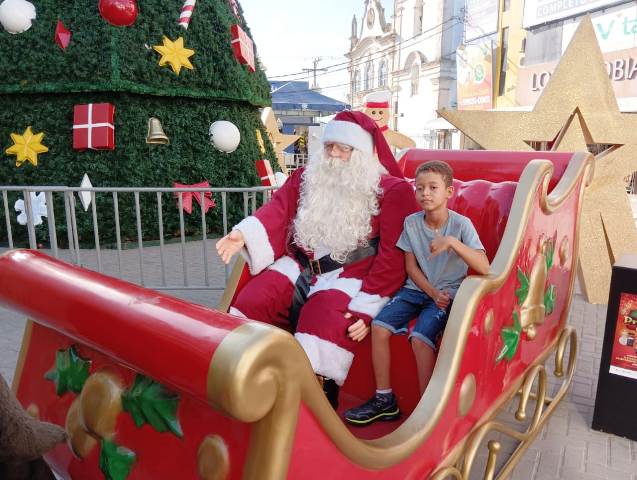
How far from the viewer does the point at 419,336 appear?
194 centimetres

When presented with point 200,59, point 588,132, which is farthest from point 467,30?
point 588,132

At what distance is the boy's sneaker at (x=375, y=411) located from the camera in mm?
1921

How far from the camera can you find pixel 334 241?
2219 mm

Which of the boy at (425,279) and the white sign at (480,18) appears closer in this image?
the boy at (425,279)

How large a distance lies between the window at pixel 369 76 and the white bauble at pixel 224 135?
34169 millimetres

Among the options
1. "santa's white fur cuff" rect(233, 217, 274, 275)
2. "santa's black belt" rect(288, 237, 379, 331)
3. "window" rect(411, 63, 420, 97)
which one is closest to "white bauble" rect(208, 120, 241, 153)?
"santa's white fur cuff" rect(233, 217, 274, 275)

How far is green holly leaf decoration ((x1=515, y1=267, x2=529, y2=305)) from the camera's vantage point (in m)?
2.07

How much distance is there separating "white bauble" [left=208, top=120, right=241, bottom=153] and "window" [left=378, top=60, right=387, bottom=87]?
31407 millimetres

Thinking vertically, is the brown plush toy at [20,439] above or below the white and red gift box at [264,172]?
below

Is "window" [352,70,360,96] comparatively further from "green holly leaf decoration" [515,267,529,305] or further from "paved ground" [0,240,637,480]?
"green holly leaf decoration" [515,267,529,305]

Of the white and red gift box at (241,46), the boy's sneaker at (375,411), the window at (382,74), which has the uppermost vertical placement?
the window at (382,74)

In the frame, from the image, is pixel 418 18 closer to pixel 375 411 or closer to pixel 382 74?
pixel 382 74

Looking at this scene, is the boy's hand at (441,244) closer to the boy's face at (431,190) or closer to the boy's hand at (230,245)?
the boy's face at (431,190)

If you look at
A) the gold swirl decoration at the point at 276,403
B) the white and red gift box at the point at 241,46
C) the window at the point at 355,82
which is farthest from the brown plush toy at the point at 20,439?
the window at the point at 355,82
